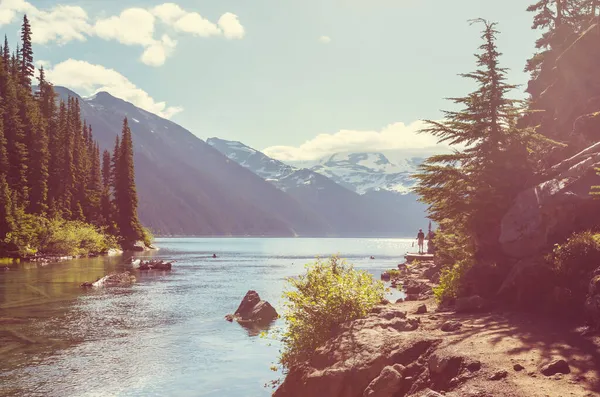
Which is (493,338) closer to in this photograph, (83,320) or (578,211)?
(578,211)

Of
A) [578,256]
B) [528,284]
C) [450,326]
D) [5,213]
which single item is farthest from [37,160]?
[578,256]

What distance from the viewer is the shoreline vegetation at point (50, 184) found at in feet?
253

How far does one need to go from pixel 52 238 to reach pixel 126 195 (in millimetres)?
43905

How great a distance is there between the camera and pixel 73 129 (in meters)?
119

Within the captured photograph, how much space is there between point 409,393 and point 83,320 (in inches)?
995

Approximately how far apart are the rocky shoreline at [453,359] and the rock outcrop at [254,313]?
654 inches

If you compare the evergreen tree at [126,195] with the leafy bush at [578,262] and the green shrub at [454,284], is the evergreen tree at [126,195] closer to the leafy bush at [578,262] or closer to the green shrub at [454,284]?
the green shrub at [454,284]

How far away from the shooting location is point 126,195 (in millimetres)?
124562

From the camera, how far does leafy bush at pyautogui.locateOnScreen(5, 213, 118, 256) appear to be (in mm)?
72875

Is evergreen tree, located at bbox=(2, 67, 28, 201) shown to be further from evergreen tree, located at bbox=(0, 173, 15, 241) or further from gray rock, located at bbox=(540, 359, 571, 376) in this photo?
gray rock, located at bbox=(540, 359, 571, 376)

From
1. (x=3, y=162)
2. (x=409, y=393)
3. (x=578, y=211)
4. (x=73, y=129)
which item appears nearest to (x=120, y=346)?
(x=409, y=393)

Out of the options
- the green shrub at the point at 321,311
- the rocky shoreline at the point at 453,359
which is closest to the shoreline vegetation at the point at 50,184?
the green shrub at the point at 321,311

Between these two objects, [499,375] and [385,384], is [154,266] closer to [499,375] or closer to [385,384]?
[385,384]

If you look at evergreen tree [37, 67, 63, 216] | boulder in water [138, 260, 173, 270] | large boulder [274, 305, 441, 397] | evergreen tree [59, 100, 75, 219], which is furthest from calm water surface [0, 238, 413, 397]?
evergreen tree [59, 100, 75, 219]
